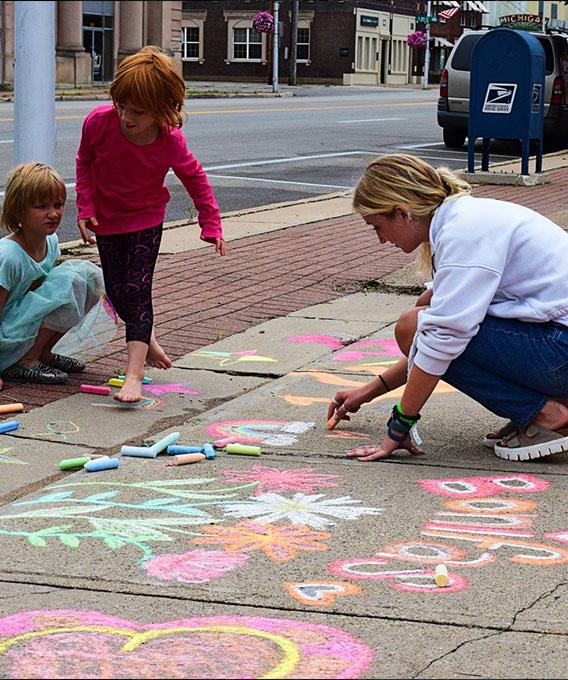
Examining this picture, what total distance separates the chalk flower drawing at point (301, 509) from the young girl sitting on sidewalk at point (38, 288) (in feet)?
6.25

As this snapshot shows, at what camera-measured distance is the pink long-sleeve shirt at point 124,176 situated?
4996 mm

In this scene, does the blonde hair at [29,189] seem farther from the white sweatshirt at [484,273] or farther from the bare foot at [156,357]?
the white sweatshirt at [484,273]

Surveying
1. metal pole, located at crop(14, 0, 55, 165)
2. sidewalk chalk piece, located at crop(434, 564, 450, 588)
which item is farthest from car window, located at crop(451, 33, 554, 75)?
sidewalk chalk piece, located at crop(434, 564, 450, 588)

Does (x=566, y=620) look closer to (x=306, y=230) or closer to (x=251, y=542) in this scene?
(x=251, y=542)

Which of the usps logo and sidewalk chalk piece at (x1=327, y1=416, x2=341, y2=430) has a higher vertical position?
the usps logo

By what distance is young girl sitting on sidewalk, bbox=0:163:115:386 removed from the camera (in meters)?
5.08

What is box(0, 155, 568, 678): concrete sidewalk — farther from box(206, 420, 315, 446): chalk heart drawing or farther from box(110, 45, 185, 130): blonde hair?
box(110, 45, 185, 130): blonde hair

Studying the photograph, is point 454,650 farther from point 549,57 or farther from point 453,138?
point 453,138

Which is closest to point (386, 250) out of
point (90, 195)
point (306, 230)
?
point (306, 230)

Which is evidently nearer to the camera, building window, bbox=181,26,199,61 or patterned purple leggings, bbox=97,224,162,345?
patterned purple leggings, bbox=97,224,162,345

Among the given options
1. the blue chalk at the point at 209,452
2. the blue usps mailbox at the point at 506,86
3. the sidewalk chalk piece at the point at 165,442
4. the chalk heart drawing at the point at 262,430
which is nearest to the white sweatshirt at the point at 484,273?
the chalk heart drawing at the point at 262,430

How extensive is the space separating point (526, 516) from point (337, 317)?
3180mm

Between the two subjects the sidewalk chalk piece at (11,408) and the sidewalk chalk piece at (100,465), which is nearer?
the sidewalk chalk piece at (100,465)

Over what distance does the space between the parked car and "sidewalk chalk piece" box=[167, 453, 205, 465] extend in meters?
14.7
